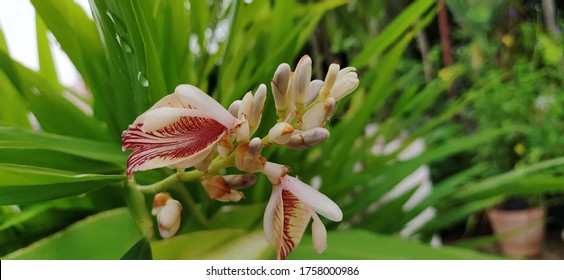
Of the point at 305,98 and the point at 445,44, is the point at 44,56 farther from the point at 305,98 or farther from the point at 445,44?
the point at 445,44

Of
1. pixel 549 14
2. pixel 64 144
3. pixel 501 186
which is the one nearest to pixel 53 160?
pixel 64 144

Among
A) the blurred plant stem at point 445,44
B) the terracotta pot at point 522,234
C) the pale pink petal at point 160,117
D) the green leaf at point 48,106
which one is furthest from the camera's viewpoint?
the blurred plant stem at point 445,44

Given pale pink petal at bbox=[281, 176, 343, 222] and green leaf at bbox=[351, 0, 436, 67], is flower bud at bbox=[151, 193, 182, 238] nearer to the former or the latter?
pale pink petal at bbox=[281, 176, 343, 222]

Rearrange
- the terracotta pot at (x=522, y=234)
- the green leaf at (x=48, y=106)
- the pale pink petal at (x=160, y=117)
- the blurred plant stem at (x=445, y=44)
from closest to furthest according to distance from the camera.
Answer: the pale pink petal at (x=160, y=117) < the green leaf at (x=48, y=106) < the terracotta pot at (x=522, y=234) < the blurred plant stem at (x=445, y=44)

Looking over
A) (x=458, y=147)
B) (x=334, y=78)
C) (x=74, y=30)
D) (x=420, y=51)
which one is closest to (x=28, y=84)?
(x=74, y=30)

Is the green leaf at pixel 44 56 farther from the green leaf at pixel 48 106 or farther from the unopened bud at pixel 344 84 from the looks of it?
the unopened bud at pixel 344 84

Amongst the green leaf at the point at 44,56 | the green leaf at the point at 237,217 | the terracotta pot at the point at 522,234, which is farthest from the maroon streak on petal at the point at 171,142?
the terracotta pot at the point at 522,234

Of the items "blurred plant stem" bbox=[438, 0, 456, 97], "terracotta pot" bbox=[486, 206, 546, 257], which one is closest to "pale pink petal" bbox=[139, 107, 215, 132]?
"terracotta pot" bbox=[486, 206, 546, 257]
